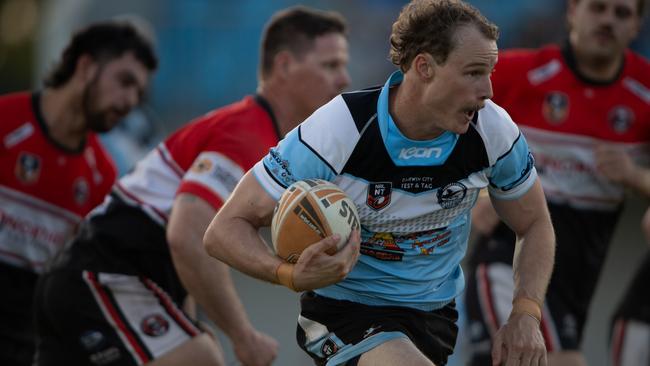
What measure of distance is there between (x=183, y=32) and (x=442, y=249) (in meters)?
11.7

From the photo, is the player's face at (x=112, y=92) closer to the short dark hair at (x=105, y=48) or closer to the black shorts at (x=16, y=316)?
the short dark hair at (x=105, y=48)

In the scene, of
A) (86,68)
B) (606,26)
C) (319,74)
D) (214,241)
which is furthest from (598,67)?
(214,241)

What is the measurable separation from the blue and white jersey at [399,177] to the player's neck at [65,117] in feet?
9.30

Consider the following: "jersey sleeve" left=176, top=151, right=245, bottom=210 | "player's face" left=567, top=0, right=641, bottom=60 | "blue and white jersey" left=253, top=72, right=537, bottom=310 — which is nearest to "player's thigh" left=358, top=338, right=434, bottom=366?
"blue and white jersey" left=253, top=72, right=537, bottom=310

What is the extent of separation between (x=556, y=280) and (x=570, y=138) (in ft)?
2.85

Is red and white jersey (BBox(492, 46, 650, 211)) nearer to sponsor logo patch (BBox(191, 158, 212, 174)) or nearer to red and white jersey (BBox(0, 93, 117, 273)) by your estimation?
sponsor logo patch (BBox(191, 158, 212, 174))

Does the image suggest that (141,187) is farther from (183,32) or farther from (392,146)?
(183,32)

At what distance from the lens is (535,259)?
4.73 metres

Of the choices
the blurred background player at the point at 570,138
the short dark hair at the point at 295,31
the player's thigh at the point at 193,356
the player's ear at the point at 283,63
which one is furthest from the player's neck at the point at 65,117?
the blurred background player at the point at 570,138

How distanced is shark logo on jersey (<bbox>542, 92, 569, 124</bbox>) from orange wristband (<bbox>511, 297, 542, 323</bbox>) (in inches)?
96.6

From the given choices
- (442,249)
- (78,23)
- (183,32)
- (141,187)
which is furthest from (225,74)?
(442,249)

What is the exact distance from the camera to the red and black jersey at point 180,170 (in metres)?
5.61

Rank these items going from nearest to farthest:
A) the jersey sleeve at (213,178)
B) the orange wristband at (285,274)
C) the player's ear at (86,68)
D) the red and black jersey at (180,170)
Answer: the orange wristband at (285,274) < the jersey sleeve at (213,178) < the red and black jersey at (180,170) < the player's ear at (86,68)

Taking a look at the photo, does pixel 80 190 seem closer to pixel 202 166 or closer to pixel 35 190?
pixel 35 190
